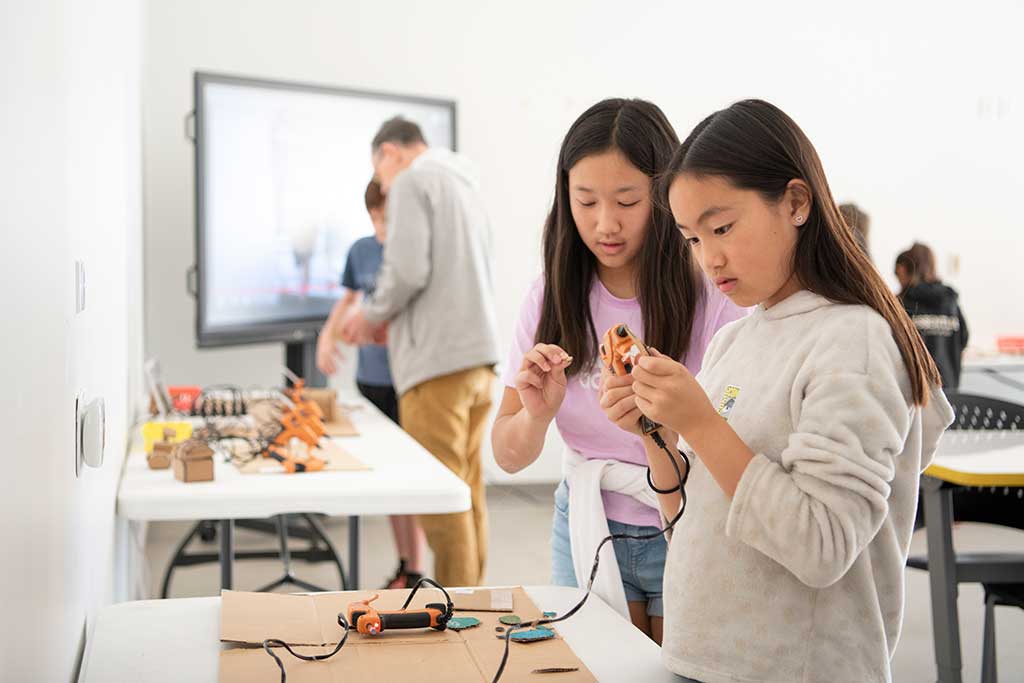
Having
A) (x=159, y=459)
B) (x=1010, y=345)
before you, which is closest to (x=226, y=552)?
→ (x=159, y=459)

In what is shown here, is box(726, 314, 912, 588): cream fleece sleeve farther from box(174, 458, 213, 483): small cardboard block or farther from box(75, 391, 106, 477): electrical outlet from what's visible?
box(174, 458, 213, 483): small cardboard block

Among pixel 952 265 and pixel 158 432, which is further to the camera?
pixel 952 265

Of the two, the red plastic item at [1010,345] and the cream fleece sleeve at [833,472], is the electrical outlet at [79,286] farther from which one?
the red plastic item at [1010,345]

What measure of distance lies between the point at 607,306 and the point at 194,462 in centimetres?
97

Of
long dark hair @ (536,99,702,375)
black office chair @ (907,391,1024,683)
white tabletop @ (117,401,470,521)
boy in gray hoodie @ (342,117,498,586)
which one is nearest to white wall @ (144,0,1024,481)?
boy in gray hoodie @ (342,117,498,586)

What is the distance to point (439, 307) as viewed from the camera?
3.27 metres

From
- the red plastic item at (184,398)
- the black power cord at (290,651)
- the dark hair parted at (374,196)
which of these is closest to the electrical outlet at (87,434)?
the black power cord at (290,651)

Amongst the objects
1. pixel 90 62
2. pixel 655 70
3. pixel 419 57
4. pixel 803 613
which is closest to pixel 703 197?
pixel 803 613

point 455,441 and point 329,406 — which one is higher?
point 329,406

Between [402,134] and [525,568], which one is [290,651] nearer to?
[402,134]

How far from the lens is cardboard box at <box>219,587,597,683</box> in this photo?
110cm

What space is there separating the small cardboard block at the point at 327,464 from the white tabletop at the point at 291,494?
3 centimetres

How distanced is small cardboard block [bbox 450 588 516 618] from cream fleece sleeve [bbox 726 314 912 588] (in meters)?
0.42

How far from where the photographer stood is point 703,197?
1.09 metres
